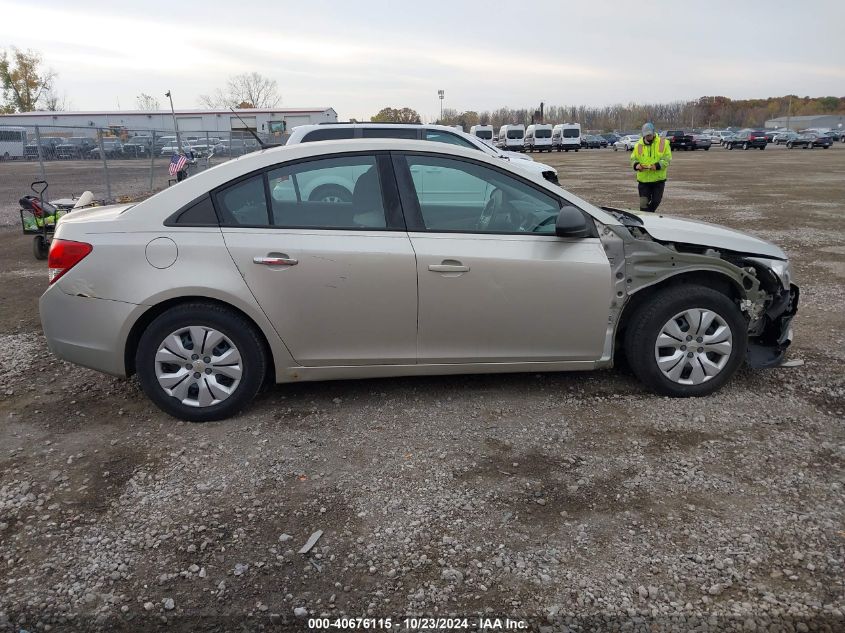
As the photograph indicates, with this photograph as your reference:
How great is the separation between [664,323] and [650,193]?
7.22 meters

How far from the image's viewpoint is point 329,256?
3855mm

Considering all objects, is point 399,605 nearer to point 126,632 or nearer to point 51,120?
point 126,632

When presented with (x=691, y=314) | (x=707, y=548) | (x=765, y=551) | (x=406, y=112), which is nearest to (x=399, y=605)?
(x=707, y=548)

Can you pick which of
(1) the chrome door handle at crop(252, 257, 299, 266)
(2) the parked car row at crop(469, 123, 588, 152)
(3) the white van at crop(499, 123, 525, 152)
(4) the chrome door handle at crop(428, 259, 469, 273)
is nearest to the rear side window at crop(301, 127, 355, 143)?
(1) the chrome door handle at crop(252, 257, 299, 266)

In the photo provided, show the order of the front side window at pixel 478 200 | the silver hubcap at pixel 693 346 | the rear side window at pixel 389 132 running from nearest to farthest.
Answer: the front side window at pixel 478 200 → the silver hubcap at pixel 693 346 → the rear side window at pixel 389 132

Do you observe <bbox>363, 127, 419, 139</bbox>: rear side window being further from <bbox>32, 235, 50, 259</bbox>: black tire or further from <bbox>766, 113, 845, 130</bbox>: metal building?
<bbox>766, 113, 845, 130</bbox>: metal building

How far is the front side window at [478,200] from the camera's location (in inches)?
159

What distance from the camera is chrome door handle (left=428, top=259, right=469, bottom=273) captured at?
12.8 feet

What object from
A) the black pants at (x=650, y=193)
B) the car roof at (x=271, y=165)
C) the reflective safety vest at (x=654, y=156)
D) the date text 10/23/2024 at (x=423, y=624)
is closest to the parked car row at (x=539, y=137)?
the black pants at (x=650, y=193)

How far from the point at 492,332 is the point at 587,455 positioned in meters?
0.95

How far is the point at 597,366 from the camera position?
4.25 m

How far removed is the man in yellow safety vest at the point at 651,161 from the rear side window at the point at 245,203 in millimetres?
7963

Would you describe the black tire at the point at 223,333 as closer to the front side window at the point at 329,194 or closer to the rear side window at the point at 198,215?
the rear side window at the point at 198,215

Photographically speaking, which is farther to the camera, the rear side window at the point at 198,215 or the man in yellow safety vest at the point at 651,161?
the man in yellow safety vest at the point at 651,161
